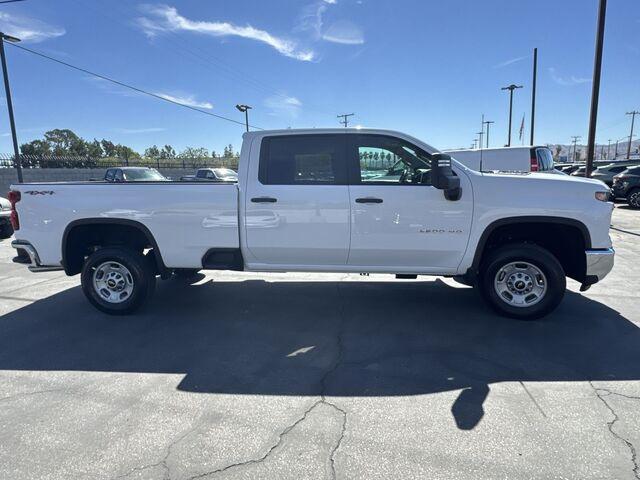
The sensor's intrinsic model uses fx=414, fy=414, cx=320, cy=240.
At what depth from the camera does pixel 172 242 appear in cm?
463

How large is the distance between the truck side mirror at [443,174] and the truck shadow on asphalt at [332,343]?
1515 millimetres

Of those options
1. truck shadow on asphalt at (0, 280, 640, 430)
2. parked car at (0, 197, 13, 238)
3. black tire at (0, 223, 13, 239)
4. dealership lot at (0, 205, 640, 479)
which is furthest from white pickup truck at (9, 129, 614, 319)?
black tire at (0, 223, 13, 239)

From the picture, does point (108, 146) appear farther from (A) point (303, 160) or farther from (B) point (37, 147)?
(A) point (303, 160)

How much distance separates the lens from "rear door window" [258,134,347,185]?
14.7ft

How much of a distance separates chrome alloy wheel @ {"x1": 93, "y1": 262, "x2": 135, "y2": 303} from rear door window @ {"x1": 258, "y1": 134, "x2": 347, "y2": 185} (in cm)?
200

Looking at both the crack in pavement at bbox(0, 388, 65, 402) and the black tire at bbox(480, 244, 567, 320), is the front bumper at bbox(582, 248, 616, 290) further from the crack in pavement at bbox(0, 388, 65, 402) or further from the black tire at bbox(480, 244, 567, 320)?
the crack in pavement at bbox(0, 388, 65, 402)

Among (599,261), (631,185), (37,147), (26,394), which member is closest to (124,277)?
(26,394)

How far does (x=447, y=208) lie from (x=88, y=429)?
3.61m

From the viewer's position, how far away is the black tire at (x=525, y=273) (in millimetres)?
4348

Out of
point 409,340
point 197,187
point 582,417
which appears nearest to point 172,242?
point 197,187

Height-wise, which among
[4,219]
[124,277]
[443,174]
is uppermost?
[443,174]

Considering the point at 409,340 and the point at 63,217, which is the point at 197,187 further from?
the point at 409,340

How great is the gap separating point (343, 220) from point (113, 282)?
111 inches

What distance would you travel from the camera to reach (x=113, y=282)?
4863mm
